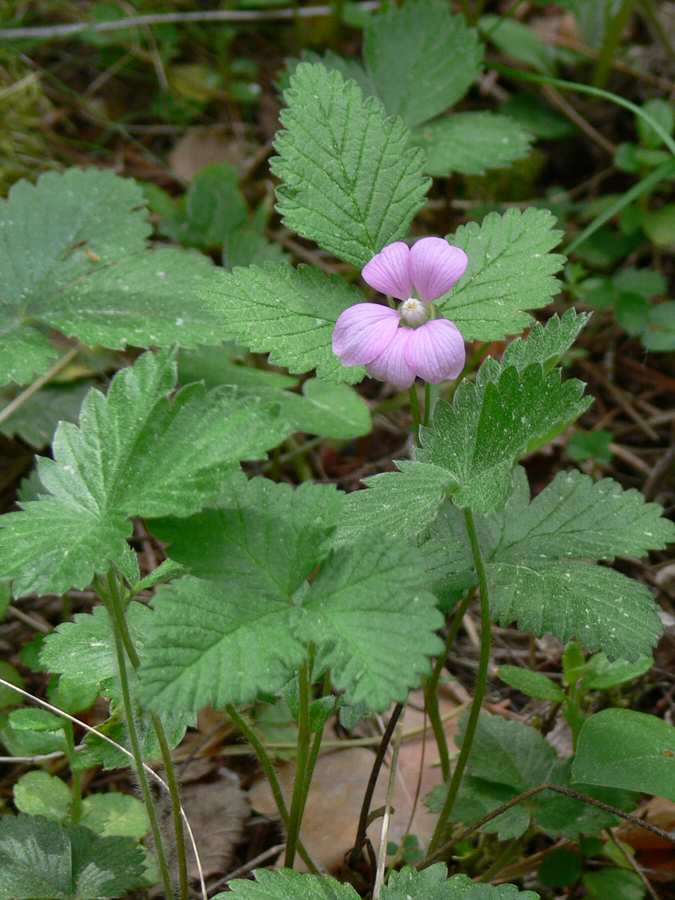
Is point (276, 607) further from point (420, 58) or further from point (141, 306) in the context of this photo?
point (420, 58)

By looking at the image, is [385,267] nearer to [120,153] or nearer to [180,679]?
[180,679]

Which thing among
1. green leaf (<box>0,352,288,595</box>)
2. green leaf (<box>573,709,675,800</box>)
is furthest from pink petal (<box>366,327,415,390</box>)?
green leaf (<box>573,709,675,800</box>)

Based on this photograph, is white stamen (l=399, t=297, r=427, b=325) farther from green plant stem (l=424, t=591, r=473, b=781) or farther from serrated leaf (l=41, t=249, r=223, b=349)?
serrated leaf (l=41, t=249, r=223, b=349)

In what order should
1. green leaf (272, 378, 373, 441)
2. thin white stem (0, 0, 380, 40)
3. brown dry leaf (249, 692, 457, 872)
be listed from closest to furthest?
brown dry leaf (249, 692, 457, 872) → green leaf (272, 378, 373, 441) → thin white stem (0, 0, 380, 40)

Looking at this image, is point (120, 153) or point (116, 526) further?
point (120, 153)

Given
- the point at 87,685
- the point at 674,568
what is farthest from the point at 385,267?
the point at 674,568

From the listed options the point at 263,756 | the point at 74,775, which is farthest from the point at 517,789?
the point at 74,775
